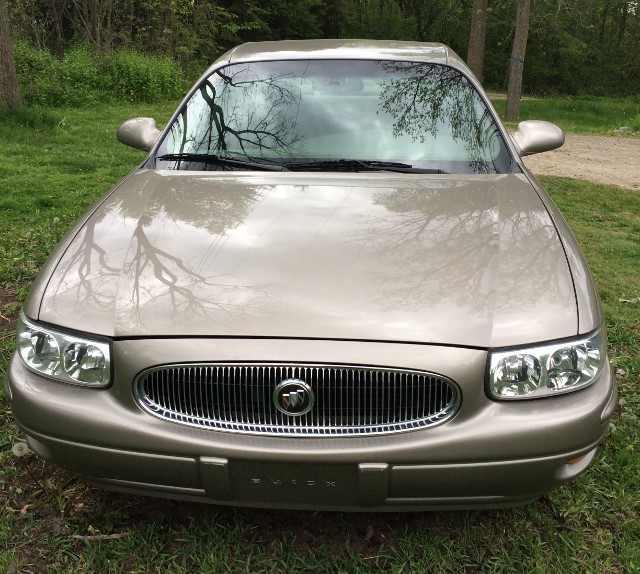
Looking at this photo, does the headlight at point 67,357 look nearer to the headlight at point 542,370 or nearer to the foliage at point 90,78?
the headlight at point 542,370

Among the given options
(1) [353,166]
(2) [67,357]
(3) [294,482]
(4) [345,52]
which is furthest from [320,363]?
(4) [345,52]

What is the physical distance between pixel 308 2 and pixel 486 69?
1136 centimetres

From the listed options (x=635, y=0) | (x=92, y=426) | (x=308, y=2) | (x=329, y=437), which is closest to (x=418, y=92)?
(x=329, y=437)

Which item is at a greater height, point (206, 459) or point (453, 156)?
point (453, 156)

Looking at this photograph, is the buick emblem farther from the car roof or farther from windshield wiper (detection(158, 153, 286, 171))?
the car roof

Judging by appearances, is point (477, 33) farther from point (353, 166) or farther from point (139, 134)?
point (353, 166)

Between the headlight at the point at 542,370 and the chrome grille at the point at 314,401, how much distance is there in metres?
0.13

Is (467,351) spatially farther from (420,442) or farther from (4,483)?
(4,483)

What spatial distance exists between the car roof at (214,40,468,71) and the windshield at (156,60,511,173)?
61mm

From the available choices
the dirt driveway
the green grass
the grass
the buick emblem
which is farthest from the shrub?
the buick emblem

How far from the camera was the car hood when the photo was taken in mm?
1807

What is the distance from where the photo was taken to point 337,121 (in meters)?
3.00

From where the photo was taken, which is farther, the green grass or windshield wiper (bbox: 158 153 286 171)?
the green grass

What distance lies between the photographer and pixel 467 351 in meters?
1.75
